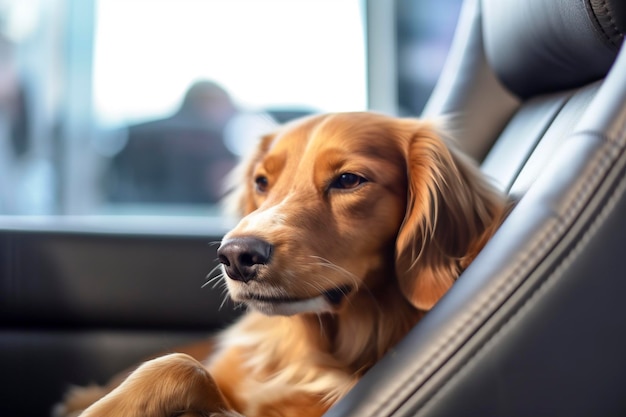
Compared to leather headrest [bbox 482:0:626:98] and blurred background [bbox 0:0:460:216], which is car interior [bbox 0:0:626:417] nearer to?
leather headrest [bbox 482:0:626:98]

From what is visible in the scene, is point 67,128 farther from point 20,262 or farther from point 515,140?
point 515,140

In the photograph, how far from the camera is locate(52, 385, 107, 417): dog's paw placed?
160 centimetres

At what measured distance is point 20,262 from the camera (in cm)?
181

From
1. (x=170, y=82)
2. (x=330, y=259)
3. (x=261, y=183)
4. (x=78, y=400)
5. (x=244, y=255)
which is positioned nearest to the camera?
(x=244, y=255)

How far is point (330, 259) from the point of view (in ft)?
4.00

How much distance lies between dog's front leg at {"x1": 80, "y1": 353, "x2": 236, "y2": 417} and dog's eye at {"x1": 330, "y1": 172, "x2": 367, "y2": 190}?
41 centimetres

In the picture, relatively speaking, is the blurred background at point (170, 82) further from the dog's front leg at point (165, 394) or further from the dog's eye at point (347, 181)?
the dog's front leg at point (165, 394)

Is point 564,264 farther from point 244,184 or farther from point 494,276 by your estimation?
point 244,184

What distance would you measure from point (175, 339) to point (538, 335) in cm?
125

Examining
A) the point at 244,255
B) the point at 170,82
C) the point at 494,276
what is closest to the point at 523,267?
the point at 494,276

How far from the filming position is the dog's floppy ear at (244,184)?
64.2 inches

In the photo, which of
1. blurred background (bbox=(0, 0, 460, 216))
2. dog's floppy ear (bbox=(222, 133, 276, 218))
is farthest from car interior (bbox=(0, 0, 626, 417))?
blurred background (bbox=(0, 0, 460, 216))

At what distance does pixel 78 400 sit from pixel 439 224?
0.92m

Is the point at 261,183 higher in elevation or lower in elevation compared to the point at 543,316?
lower
